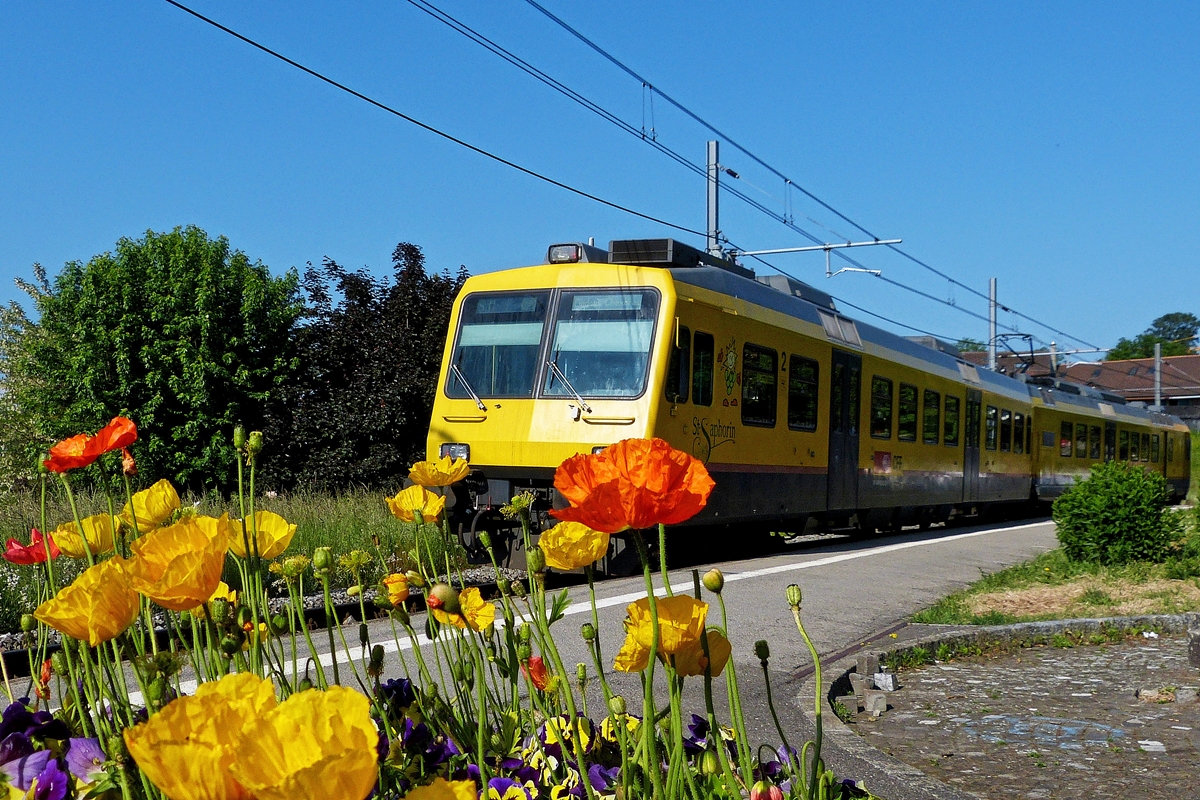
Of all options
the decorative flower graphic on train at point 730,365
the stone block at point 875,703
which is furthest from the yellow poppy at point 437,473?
the decorative flower graphic on train at point 730,365

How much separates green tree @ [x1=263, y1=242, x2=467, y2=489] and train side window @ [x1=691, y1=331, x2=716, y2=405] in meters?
10.1

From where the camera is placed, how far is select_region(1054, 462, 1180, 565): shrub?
38.9ft

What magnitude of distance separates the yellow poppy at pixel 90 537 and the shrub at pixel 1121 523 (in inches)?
458

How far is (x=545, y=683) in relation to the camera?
2092 millimetres

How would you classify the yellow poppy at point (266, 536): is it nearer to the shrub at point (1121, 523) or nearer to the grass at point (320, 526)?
the grass at point (320, 526)

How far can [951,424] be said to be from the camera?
19.1m

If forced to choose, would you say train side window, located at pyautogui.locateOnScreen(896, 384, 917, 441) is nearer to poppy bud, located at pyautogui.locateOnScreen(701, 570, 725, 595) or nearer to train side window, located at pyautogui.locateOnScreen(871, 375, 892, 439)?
train side window, located at pyautogui.locateOnScreen(871, 375, 892, 439)

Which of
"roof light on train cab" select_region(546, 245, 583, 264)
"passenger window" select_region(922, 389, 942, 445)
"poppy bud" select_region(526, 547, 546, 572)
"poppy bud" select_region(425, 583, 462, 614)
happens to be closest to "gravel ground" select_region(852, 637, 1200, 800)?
"poppy bud" select_region(526, 547, 546, 572)

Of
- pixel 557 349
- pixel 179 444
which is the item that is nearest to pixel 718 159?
pixel 557 349

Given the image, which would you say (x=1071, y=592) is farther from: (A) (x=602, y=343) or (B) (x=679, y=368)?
(A) (x=602, y=343)

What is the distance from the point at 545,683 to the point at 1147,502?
11.4m

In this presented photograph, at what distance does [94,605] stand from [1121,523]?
39.9 ft

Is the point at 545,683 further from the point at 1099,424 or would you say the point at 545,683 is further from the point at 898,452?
the point at 1099,424

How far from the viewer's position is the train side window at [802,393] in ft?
43.7
